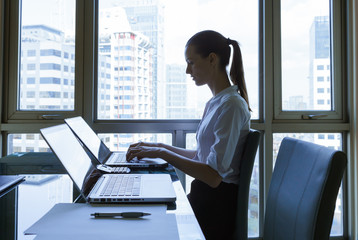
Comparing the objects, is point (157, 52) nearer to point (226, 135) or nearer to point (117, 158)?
point (117, 158)

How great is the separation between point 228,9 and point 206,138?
1.33m

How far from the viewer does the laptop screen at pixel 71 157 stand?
89cm

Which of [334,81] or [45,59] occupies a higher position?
[45,59]

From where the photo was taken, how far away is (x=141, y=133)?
2.24m

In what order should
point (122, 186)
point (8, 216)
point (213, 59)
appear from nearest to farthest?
point (8, 216) < point (122, 186) < point (213, 59)

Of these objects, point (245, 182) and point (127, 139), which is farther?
point (127, 139)

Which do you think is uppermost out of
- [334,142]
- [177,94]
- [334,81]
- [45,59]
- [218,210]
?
[45,59]

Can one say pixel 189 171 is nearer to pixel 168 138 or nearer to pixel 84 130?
pixel 84 130

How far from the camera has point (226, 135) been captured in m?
1.20

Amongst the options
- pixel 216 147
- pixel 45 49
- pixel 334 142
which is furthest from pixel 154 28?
pixel 334 142

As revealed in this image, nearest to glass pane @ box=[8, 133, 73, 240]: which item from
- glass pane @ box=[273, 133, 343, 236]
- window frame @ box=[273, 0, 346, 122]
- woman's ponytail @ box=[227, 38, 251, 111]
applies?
woman's ponytail @ box=[227, 38, 251, 111]

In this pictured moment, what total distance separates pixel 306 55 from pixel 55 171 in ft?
6.37

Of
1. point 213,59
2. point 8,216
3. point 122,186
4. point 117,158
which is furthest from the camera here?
point 117,158

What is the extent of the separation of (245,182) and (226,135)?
205 millimetres
